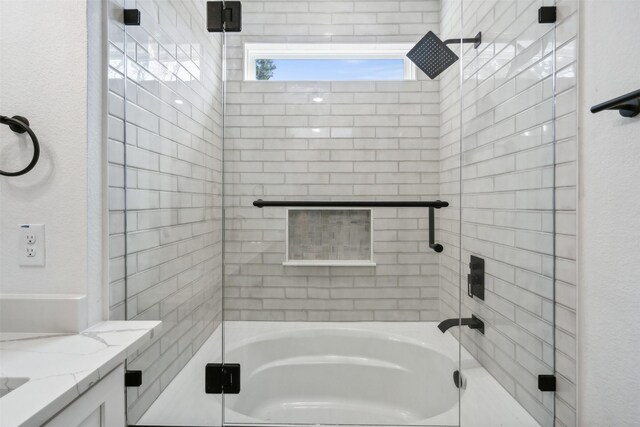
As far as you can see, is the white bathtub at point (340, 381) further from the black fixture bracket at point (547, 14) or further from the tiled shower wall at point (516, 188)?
the black fixture bracket at point (547, 14)

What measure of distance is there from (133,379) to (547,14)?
204 cm

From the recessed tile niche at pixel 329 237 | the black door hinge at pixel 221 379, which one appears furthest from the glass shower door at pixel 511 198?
the black door hinge at pixel 221 379

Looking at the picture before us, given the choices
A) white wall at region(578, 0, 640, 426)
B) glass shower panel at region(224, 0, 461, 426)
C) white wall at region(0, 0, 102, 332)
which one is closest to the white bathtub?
glass shower panel at region(224, 0, 461, 426)

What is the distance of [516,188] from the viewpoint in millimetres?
1474

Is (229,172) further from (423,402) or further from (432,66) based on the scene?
(423,402)

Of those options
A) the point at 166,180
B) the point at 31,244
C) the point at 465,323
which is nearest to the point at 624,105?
the point at 465,323

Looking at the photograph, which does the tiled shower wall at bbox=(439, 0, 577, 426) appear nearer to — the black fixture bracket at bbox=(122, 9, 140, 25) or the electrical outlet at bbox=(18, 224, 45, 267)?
the black fixture bracket at bbox=(122, 9, 140, 25)

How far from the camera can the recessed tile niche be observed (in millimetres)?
1745

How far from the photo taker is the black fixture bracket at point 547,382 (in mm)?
1316

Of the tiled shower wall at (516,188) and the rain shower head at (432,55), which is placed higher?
the rain shower head at (432,55)

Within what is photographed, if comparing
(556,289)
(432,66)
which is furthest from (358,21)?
(556,289)

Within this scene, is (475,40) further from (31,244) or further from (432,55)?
(31,244)

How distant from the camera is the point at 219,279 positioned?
1.58m

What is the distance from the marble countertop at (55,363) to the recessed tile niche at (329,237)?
29.3 inches
